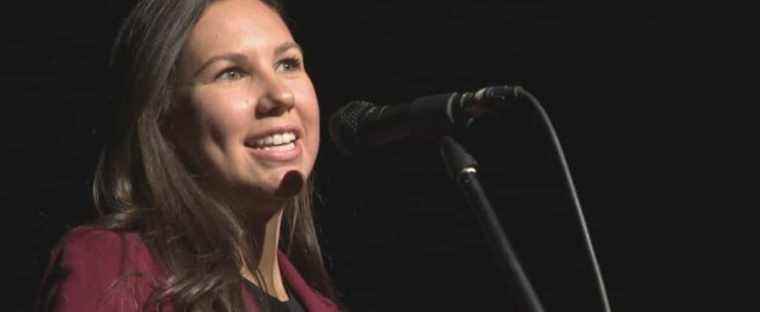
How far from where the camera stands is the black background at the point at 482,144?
2.72 metres

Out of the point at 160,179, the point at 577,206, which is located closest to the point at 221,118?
the point at 160,179

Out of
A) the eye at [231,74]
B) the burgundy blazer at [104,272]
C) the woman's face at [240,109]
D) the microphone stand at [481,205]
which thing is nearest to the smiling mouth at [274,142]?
the woman's face at [240,109]

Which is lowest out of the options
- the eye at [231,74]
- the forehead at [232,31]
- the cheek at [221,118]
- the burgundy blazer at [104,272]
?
the burgundy blazer at [104,272]

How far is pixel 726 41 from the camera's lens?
2.95 meters

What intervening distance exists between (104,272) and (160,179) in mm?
255

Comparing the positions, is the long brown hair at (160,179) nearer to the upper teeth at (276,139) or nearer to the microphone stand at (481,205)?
the upper teeth at (276,139)

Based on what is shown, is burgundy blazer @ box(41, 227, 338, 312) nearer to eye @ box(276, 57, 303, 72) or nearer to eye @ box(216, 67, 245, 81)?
eye @ box(216, 67, 245, 81)

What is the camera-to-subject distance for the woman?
2.07 meters

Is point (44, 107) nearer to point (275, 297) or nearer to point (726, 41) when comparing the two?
point (275, 297)

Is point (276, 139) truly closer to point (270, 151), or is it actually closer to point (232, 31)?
point (270, 151)

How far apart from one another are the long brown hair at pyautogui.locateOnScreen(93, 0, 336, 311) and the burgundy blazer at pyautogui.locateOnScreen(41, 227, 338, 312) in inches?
1.7

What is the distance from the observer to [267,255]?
2387 millimetres

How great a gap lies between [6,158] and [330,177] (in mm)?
915

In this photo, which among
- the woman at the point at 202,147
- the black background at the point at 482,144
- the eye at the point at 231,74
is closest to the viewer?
A: the woman at the point at 202,147
